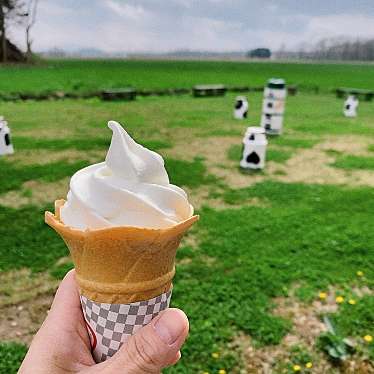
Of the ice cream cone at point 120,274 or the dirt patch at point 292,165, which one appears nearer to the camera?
the ice cream cone at point 120,274

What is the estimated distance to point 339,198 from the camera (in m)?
6.92

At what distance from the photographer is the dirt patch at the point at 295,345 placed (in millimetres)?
3443

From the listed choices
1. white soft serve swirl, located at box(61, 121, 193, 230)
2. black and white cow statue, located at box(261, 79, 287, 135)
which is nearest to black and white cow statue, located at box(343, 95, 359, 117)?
black and white cow statue, located at box(261, 79, 287, 135)

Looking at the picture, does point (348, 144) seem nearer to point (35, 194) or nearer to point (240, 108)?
point (240, 108)

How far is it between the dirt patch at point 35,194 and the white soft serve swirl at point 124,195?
15.4ft

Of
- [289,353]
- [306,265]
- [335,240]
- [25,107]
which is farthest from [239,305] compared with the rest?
[25,107]

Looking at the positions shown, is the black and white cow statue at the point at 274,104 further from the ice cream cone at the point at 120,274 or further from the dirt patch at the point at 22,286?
the ice cream cone at the point at 120,274

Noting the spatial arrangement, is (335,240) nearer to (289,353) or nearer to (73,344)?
(289,353)

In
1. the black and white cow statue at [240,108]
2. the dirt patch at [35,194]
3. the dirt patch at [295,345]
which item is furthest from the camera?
the black and white cow statue at [240,108]

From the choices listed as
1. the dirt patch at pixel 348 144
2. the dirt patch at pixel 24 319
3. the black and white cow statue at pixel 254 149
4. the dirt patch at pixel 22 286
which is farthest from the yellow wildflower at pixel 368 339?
the dirt patch at pixel 348 144

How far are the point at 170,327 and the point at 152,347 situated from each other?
100mm

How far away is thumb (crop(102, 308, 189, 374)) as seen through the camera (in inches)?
64.6

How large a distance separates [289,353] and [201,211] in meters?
2.98

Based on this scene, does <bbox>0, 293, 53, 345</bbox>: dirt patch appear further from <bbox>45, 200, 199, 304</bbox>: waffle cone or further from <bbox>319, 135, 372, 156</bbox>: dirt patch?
<bbox>319, 135, 372, 156</bbox>: dirt patch
